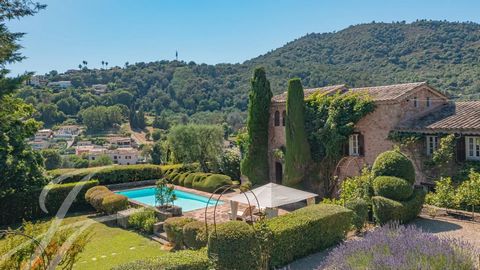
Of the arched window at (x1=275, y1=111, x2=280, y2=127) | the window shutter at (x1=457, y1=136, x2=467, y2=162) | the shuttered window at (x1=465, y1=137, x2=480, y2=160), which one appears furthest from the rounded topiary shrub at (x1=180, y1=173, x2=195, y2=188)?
the shuttered window at (x1=465, y1=137, x2=480, y2=160)

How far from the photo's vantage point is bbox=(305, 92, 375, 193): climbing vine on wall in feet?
62.4

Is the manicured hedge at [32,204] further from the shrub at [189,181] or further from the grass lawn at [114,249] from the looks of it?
the shrub at [189,181]

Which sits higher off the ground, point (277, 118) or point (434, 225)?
point (277, 118)

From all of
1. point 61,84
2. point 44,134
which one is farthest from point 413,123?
point 61,84

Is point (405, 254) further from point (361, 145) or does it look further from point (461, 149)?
point (361, 145)

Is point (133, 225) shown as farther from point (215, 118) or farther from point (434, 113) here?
point (215, 118)

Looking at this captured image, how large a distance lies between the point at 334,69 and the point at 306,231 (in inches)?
2493

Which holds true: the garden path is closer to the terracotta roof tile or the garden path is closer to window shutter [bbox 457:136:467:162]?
window shutter [bbox 457:136:467:162]

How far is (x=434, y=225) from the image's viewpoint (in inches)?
449

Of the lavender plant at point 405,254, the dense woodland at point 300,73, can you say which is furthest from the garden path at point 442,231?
the dense woodland at point 300,73

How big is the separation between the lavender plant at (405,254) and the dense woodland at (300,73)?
3236 centimetres

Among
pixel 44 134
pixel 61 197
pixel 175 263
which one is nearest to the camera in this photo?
pixel 175 263

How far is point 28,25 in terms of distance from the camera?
11.7m

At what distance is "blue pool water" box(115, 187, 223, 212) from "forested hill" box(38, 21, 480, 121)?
2653 cm
